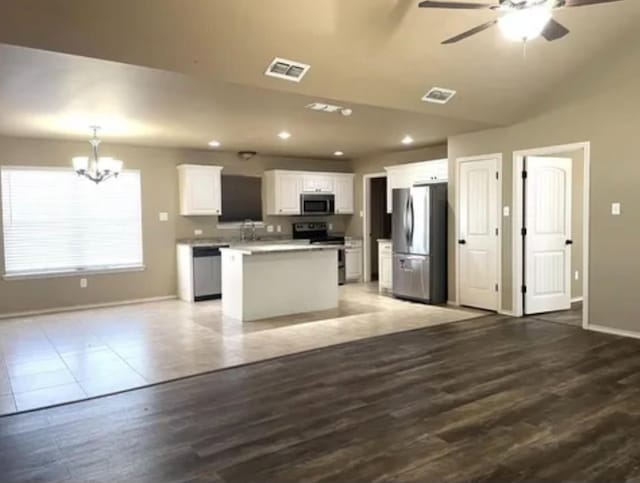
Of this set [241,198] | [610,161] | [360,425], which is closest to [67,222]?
[241,198]

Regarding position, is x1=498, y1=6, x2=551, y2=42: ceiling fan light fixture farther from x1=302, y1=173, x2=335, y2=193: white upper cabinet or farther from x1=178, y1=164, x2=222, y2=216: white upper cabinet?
x1=302, y1=173, x2=335, y2=193: white upper cabinet

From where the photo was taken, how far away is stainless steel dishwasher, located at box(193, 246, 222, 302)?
7.36m

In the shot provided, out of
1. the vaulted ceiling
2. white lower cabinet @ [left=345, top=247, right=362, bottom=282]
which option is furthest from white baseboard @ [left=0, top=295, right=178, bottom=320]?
white lower cabinet @ [left=345, top=247, right=362, bottom=282]

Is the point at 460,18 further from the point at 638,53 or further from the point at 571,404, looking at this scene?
the point at 571,404

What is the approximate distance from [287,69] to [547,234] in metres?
4.13

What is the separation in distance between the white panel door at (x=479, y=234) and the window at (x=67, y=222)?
4819 millimetres

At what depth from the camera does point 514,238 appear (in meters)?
6.14

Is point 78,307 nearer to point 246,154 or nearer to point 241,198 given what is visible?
point 241,198

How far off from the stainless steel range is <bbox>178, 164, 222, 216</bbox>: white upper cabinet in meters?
1.75

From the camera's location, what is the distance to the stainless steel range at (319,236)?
355 inches

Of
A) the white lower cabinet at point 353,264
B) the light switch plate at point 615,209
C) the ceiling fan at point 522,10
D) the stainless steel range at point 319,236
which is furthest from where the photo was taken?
the white lower cabinet at point 353,264

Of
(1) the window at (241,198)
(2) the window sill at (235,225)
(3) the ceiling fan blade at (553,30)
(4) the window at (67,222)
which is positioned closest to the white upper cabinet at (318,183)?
(1) the window at (241,198)

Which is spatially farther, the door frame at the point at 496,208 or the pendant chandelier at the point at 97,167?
the door frame at the point at 496,208

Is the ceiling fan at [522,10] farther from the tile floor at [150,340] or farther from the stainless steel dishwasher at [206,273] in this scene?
the stainless steel dishwasher at [206,273]
